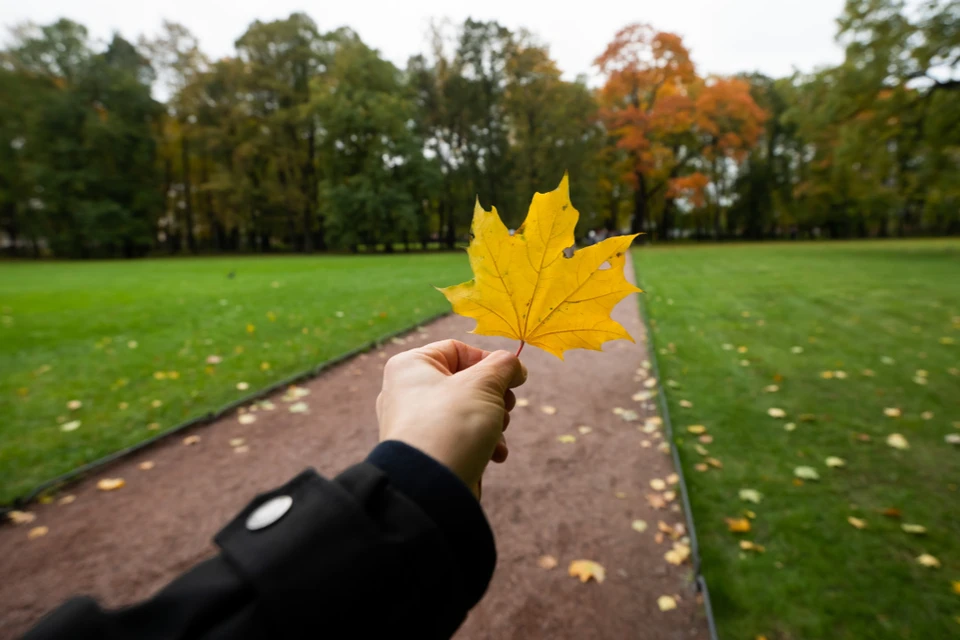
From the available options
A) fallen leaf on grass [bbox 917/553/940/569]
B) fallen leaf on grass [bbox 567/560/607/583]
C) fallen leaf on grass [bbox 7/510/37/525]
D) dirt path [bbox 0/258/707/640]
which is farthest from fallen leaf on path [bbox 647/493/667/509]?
fallen leaf on grass [bbox 7/510/37/525]

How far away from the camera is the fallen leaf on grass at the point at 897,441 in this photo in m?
3.77

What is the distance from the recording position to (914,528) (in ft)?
9.24

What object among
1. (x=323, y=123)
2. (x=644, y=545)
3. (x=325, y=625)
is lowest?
(x=644, y=545)

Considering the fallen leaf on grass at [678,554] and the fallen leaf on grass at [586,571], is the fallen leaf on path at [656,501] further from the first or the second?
the fallen leaf on grass at [586,571]

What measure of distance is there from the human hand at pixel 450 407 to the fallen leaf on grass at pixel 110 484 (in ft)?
11.4

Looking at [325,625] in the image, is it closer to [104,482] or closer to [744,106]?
[104,482]

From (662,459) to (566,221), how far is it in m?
3.38

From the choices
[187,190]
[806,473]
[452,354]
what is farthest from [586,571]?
[187,190]

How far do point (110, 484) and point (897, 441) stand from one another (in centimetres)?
597

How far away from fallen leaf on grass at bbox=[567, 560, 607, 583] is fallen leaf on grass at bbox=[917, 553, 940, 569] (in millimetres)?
1668

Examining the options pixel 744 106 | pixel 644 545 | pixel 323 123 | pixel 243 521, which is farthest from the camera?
pixel 744 106

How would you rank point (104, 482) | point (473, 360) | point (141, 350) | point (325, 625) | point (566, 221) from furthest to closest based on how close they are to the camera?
point (141, 350), point (104, 482), point (473, 360), point (566, 221), point (325, 625)

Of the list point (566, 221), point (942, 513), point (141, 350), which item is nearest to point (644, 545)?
point (942, 513)

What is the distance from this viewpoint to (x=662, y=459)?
3811 mm
